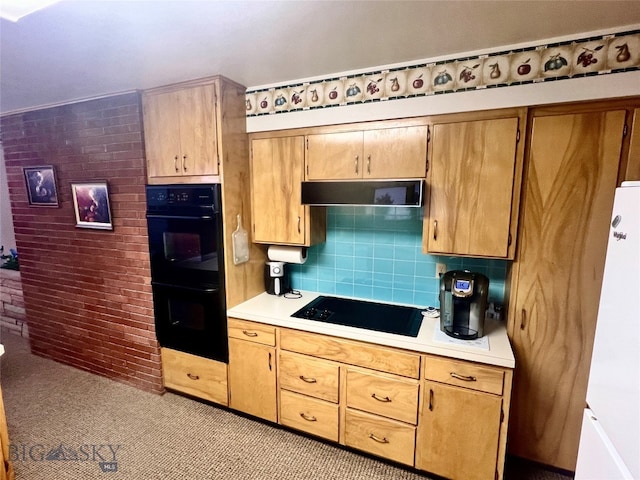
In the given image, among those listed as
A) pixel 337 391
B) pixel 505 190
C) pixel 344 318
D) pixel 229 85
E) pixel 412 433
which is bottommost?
pixel 412 433

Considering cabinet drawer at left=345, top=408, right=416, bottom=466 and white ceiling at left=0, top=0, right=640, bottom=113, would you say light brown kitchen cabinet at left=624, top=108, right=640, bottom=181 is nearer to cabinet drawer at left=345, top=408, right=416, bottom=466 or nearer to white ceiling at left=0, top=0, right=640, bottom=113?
white ceiling at left=0, top=0, right=640, bottom=113

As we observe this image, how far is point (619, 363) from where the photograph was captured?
3.18 ft

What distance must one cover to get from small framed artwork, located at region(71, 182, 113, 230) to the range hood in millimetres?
1680

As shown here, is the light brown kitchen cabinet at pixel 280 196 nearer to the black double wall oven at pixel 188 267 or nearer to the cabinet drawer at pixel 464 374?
the black double wall oven at pixel 188 267

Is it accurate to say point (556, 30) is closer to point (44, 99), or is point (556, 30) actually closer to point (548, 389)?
point (548, 389)

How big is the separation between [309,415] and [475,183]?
177cm

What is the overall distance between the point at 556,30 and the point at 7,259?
579 cm

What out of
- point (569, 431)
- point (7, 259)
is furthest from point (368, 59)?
point (7, 259)

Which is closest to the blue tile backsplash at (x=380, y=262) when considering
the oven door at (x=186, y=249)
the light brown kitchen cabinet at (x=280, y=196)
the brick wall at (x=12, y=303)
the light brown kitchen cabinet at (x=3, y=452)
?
the light brown kitchen cabinet at (x=280, y=196)

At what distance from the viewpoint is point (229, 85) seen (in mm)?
2143

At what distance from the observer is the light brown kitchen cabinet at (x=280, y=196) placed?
219 centimetres

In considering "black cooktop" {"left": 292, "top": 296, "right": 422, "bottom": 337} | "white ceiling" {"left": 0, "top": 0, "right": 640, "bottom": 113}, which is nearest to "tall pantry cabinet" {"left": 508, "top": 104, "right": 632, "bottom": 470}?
"white ceiling" {"left": 0, "top": 0, "right": 640, "bottom": 113}

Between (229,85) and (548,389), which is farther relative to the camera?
(229,85)

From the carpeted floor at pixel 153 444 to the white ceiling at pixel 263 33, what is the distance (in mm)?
2384
